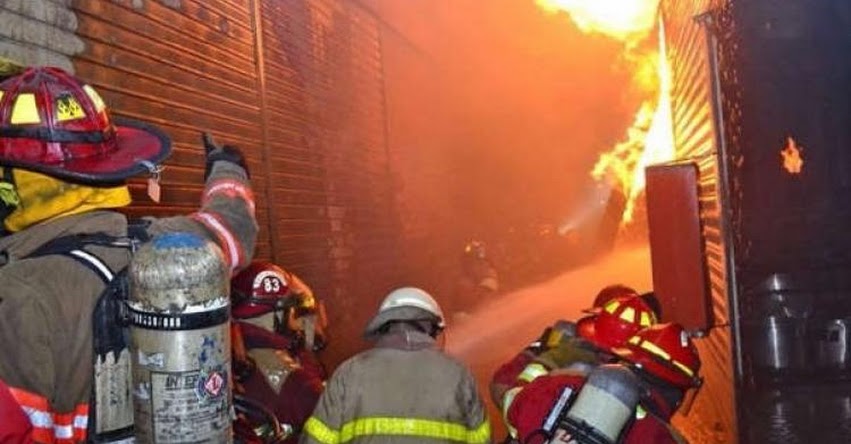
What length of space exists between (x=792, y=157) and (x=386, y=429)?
14.5 ft

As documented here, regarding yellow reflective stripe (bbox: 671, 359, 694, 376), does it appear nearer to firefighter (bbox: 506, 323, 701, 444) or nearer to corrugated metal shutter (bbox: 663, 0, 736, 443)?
firefighter (bbox: 506, 323, 701, 444)

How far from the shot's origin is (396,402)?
3246mm

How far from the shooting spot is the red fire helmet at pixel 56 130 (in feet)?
6.98

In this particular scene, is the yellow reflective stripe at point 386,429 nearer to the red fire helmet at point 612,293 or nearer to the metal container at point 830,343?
the red fire helmet at point 612,293

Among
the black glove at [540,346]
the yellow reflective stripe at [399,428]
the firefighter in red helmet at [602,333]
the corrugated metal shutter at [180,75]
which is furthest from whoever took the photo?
the corrugated metal shutter at [180,75]

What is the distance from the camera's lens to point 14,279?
198 centimetres

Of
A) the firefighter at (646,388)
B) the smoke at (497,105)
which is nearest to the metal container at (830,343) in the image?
the firefighter at (646,388)

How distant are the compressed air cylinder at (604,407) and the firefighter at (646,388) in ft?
0.05

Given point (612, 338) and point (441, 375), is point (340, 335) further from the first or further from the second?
point (441, 375)

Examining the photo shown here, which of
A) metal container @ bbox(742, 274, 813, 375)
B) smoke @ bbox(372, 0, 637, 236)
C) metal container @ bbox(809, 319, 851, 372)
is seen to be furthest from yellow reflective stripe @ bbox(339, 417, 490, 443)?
smoke @ bbox(372, 0, 637, 236)

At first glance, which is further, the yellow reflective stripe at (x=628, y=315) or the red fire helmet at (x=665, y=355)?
the yellow reflective stripe at (x=628, y=315)

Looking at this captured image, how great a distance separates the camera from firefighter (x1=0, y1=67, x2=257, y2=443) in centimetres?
195

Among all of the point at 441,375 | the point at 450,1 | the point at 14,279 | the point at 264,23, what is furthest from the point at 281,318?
the point at 450,1

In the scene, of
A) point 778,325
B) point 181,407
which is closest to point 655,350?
point 181,407
